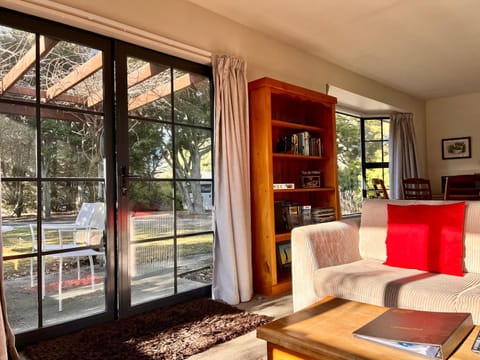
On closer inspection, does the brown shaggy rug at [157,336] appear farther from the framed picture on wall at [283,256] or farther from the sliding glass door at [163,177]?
the framed picture on wall at [283,256]

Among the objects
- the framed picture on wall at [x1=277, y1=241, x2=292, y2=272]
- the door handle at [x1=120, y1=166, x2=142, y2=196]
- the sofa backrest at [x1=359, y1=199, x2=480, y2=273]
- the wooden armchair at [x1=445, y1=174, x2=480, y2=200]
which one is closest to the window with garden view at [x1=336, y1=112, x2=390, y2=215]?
the wooden armchair at [x1=445, y1=174, x2=480, y2=200]

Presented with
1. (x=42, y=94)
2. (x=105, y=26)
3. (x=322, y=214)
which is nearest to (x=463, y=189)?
(x=322, y=214)

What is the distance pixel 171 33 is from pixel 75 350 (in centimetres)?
224

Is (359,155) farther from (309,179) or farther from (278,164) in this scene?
(278,164)

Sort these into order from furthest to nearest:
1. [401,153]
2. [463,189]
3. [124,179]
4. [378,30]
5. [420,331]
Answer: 1. [401,153]
2. [463,189]
3. [378,30]
4. [124,179]
5. [420,331]

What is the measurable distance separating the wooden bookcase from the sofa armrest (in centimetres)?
81

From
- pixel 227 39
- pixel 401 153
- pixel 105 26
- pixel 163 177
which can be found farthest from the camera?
pixel 401 153

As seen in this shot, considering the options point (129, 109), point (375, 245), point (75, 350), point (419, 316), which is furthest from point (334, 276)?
point (129, 109)

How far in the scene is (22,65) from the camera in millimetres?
2166

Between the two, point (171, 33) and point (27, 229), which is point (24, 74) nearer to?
point (27, 229)

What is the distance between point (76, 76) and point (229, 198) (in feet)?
4.62

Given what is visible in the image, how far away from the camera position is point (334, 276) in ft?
6.68

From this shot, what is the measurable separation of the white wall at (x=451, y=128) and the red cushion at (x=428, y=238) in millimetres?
4739

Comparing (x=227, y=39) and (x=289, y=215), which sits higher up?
(x=227, y=39)
